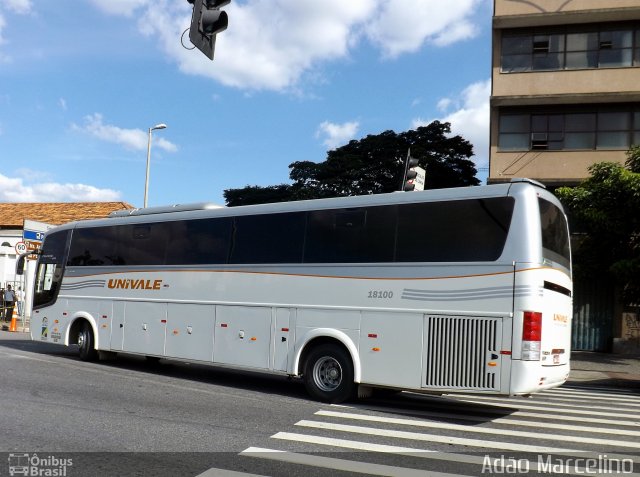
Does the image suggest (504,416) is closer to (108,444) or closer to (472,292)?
(472,292)

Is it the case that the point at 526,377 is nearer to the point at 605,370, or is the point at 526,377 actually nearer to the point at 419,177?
the point at 419,177

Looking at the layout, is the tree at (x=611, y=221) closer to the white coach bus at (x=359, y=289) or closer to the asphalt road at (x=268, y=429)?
the asphalt road at (x=268, y=429)

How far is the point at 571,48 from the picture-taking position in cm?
2416

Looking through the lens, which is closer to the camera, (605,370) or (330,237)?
(330,237)

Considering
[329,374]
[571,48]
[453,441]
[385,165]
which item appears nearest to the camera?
[453,441]

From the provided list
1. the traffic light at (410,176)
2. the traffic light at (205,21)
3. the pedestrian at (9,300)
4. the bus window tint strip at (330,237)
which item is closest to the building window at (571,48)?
the traffic light at (410,176)

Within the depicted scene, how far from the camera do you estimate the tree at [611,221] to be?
17156mm

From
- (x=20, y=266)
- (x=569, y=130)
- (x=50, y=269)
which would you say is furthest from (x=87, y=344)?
(x=569, y=130)

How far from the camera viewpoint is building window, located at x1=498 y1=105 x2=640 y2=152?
77.6 feet

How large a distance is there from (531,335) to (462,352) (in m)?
0.97

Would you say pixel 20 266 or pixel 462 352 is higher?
pixel 20 266

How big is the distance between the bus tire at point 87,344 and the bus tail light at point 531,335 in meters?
9.92

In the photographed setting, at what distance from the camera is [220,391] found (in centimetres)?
1026

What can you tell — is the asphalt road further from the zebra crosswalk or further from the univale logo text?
the univale logo text
